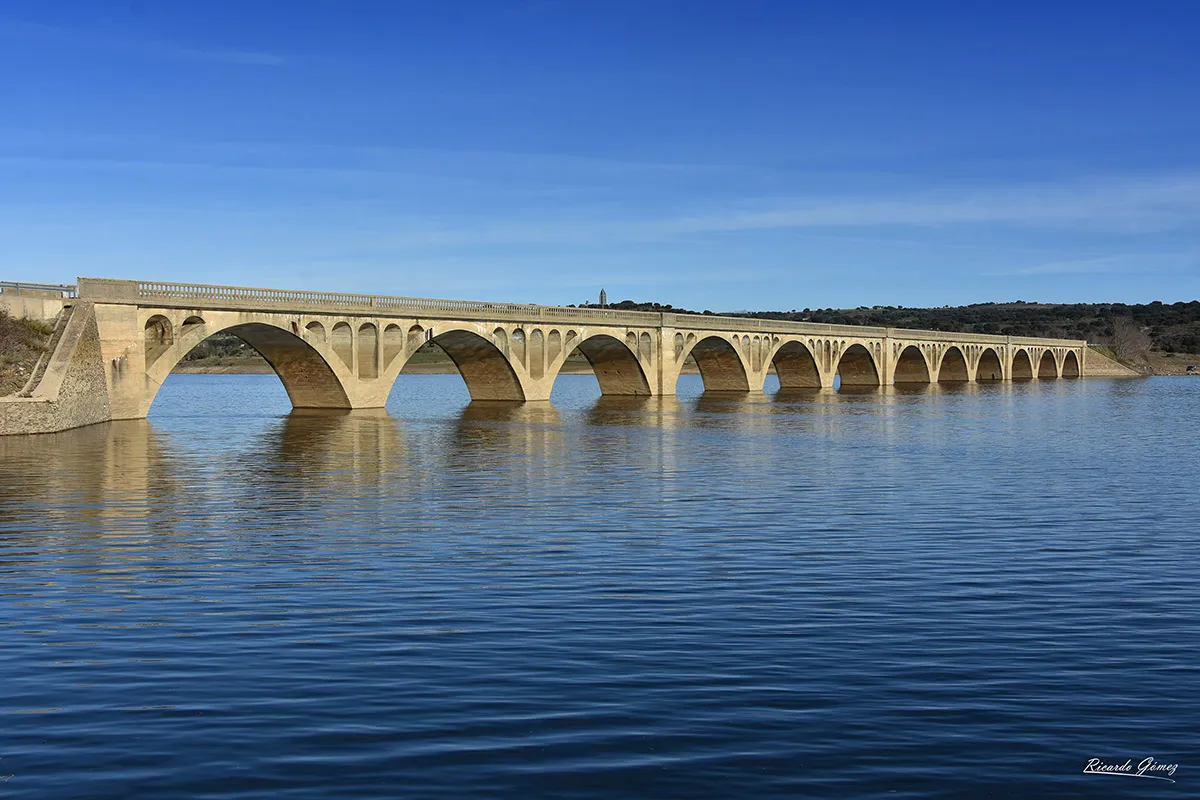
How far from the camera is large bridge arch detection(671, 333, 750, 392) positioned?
11819 cm

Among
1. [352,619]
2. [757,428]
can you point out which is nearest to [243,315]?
[757,428]

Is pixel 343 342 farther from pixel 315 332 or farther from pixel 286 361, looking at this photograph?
pixel 286 361

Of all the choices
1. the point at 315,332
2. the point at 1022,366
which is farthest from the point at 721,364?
the point at 1022,366

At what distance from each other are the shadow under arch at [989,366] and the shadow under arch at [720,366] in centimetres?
6926

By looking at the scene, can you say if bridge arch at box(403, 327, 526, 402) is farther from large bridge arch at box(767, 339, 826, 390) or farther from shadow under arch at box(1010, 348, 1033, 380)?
shadow under arch at box(1010, 348, 1033, 380)

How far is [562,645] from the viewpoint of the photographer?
15203 mm

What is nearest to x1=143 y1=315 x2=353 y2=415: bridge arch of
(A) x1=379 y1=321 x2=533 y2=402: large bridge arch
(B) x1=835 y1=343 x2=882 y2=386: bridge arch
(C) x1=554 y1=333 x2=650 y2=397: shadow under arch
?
(A) x1=379 y1=321 x2=533 y2=402: large bridge arch

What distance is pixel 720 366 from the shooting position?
12338cm

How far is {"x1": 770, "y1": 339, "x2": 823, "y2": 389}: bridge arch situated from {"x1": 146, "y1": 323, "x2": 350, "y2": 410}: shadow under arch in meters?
63.0

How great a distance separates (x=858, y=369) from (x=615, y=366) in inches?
2017

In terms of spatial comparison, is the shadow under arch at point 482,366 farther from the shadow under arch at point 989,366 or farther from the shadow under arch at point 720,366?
the shadow under arch at point 989,366

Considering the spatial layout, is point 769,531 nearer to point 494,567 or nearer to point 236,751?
point 494,567

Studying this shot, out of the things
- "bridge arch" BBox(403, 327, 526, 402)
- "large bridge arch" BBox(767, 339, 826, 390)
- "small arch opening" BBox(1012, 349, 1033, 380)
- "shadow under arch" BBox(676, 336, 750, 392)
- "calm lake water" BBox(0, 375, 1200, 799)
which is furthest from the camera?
"small arch opening" BBox(1012, 349, 1033, 380)

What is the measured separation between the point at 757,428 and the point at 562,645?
48333 mm
